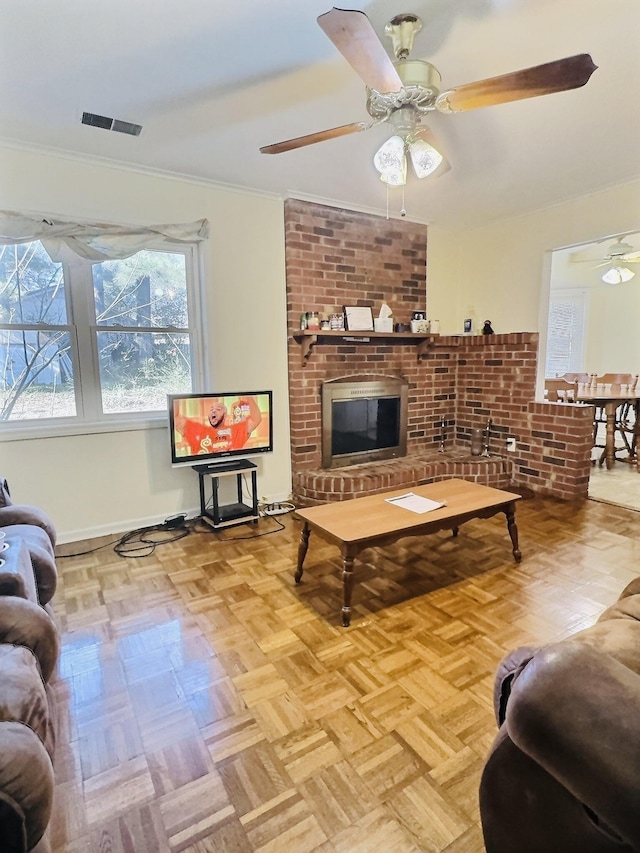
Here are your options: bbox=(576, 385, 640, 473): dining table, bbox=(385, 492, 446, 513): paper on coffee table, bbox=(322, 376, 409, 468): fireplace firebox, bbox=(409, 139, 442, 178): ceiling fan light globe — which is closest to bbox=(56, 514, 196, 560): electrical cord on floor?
bbox=(322, 376, 409, 468): fireplace firebox

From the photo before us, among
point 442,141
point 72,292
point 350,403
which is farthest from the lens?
point 350,403

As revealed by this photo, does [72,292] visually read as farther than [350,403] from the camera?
No

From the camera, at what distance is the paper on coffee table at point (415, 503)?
2469 mm

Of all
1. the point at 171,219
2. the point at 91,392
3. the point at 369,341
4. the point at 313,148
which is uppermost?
the point at 313,148

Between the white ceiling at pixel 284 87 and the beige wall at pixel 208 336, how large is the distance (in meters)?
0.16

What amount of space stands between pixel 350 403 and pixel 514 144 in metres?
2.20

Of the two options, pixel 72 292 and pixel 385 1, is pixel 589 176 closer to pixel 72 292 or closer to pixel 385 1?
pixel 385 1

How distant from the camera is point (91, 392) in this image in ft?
10.0

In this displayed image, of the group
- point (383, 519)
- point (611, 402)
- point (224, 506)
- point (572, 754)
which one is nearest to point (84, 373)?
point (224, 506)

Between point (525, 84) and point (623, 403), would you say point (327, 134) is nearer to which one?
point (525, 84)

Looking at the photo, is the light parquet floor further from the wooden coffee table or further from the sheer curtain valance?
the sheer curtain valance

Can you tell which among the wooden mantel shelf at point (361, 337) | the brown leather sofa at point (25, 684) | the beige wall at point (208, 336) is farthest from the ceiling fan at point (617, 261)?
the brown leather sofa at point (25, 684)

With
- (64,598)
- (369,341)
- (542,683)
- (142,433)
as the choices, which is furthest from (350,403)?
(542,683)

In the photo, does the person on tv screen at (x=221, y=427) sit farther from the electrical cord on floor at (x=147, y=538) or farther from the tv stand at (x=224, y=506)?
the electrical cord on floor at (x=147, y=538)
